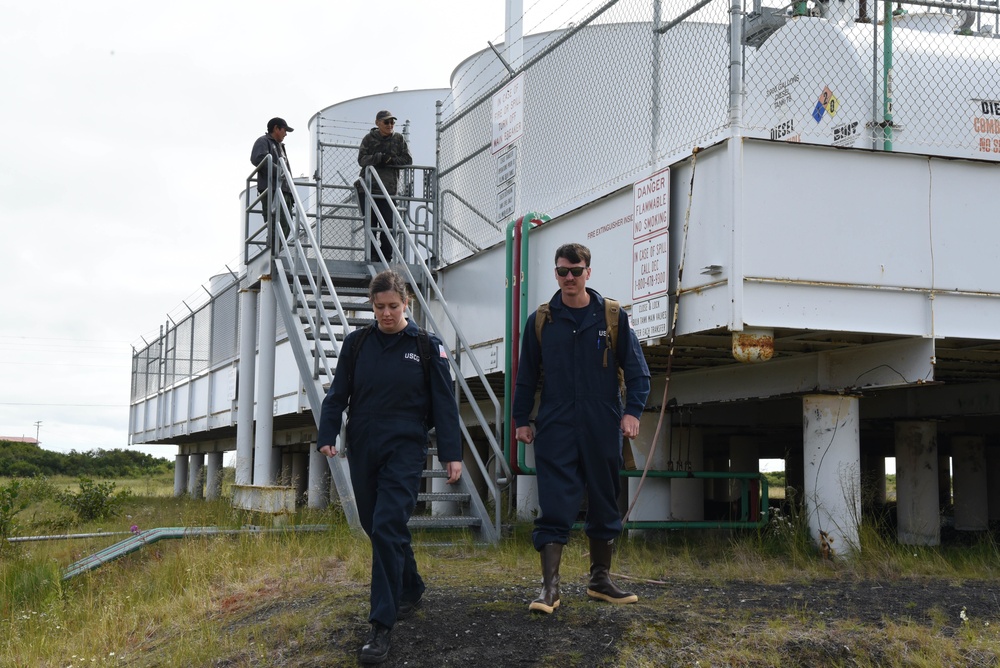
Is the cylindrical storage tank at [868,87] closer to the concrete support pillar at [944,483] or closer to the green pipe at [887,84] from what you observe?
the green pipe at [887,84]

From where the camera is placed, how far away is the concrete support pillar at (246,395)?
44.3ft

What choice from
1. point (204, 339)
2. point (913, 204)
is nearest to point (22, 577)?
point (913, 204)

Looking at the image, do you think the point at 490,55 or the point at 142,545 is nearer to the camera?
the point at 142,545

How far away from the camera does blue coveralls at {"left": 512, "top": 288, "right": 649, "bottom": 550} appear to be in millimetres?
5484

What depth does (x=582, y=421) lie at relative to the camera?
5504 mm

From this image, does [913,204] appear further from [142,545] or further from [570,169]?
[142,545]

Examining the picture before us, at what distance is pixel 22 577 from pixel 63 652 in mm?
2730

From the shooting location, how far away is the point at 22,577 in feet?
28.5

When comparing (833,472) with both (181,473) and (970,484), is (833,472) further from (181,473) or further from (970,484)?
(181,473)

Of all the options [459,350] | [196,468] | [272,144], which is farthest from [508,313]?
[196,468]

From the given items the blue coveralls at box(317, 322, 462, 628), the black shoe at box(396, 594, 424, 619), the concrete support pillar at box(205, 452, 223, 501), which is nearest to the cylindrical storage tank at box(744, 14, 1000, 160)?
the blue coveralls at box(317, 322, 462, 628)

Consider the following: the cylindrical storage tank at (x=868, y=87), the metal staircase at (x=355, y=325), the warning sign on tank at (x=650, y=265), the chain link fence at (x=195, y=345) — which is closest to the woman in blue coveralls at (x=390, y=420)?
the warning sign on tank at (x=650, y=265)

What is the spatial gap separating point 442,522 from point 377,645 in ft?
12.7

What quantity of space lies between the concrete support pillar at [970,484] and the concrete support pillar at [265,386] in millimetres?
7786
